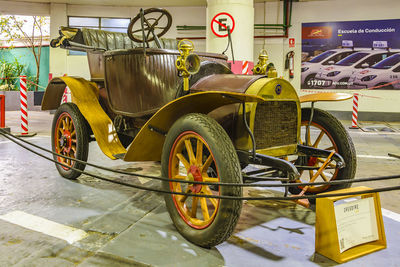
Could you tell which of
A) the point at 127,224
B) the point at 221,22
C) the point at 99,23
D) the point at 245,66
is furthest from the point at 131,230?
the point at 99,23

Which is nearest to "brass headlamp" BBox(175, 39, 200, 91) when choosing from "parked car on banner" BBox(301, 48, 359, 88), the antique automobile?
the antique automobile

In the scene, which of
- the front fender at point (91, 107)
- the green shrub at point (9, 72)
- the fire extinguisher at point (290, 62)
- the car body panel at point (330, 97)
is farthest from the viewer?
the green shrub at point (9, 72)

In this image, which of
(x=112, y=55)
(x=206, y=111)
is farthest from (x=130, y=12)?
(x=206, y=111)

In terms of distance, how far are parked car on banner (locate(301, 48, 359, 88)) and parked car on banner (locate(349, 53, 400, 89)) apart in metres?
0.68

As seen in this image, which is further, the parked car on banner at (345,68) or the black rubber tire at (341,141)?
the parked car on banner at (345,68)

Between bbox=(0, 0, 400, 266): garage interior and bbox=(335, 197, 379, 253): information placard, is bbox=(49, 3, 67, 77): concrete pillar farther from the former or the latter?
bbox=(335, 197, 379, 253): information placard

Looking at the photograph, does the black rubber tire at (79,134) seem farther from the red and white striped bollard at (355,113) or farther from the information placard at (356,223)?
the red and white striped bollard at (355,113)

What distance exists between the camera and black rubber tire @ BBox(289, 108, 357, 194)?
8.39 ft

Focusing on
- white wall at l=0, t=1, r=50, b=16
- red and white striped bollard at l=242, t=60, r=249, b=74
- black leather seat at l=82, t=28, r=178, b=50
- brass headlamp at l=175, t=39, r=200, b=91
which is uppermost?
white wall at l=0, t=1, r=50, b=16

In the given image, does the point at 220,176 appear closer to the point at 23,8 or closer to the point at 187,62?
the point at 187,62

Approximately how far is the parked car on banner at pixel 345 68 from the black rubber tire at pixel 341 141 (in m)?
7.94

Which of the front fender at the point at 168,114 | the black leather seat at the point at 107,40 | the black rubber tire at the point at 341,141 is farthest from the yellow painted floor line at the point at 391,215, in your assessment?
the black leather seat at the point at 107,40

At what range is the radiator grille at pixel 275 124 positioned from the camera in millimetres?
2287

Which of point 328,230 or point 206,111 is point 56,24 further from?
point 328,230
